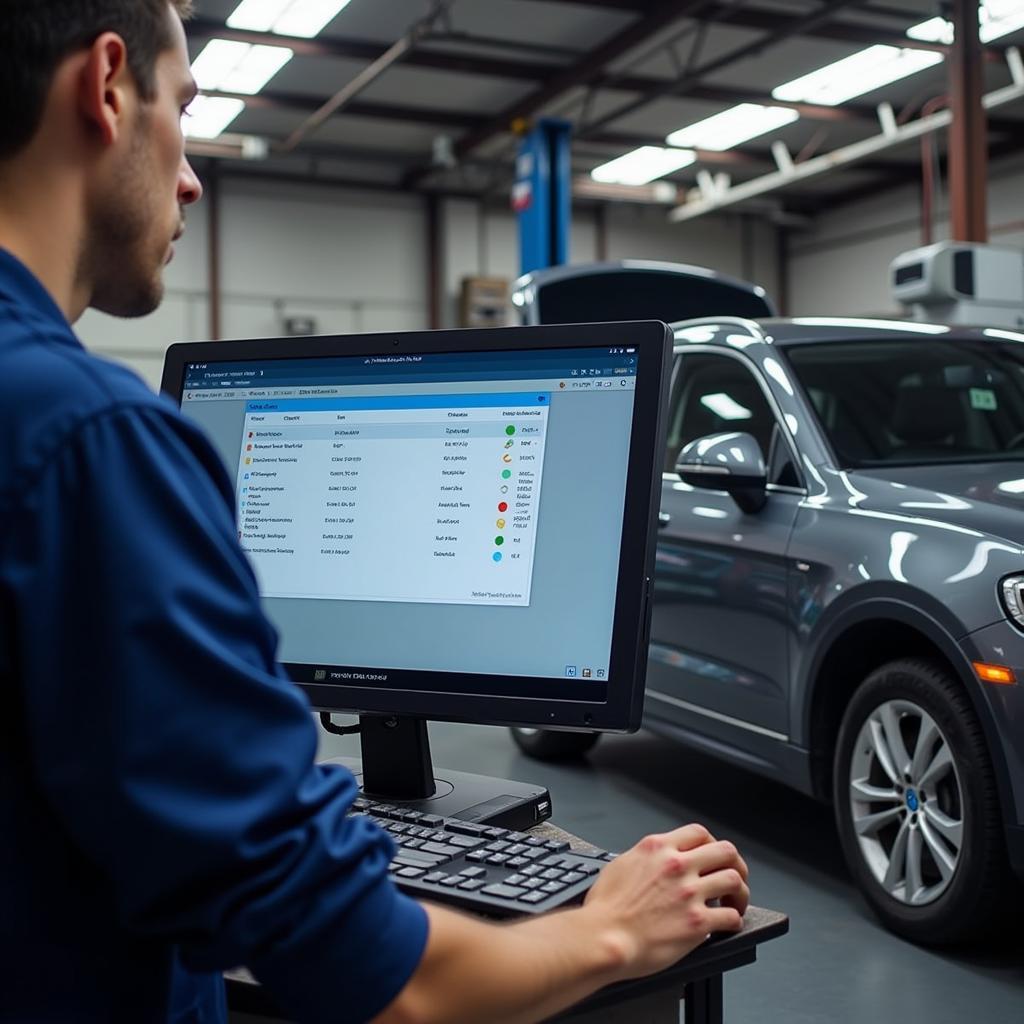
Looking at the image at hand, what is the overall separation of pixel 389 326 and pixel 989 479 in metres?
14.0

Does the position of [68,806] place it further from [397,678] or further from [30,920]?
[397,678]

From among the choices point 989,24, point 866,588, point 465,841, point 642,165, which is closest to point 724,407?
point 866,588

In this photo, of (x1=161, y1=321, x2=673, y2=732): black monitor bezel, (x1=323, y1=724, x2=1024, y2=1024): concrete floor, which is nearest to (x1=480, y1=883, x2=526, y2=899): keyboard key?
(x1=161, y1=321, x2=673, y2=732): black monitor bezel

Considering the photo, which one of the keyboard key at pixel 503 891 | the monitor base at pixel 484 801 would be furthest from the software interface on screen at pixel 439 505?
the keyboard key at pixel 503 891

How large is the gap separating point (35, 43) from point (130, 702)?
1.42 feet

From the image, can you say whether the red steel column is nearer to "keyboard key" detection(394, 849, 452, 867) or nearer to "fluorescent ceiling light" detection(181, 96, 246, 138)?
"fluorescent ceiling light" detection(181, 96, 246, 138)

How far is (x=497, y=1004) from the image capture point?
2.93 ft

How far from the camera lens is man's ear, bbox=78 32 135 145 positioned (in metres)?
0.83

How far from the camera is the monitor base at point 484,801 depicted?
1.48m

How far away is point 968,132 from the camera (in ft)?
27.6

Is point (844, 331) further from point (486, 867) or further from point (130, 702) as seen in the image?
point (130, 702)

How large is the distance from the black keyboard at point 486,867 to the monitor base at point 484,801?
75 millimetres

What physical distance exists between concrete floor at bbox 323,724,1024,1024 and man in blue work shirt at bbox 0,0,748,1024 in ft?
7.02

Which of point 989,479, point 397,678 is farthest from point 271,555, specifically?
point 989,479
